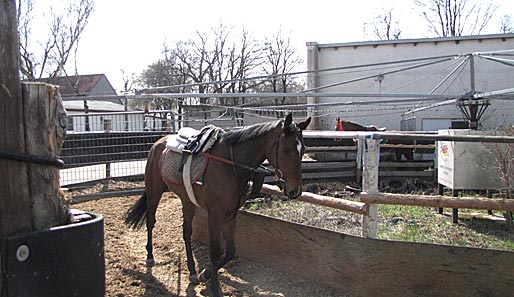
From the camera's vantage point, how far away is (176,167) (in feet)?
15.8

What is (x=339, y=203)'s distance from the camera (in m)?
4.35

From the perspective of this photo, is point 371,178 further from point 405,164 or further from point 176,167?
point 405,164

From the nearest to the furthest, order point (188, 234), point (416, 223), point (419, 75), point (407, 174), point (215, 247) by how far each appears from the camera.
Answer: point (215, 247) < point (188, 234) < point (416, 223) < point (407, 174) < point (419, 75)

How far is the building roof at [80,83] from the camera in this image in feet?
106

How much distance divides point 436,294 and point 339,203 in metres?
1.22

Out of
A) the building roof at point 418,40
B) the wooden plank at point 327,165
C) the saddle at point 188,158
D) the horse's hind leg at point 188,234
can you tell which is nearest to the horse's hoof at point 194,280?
the horse's hind leg at point 188,234

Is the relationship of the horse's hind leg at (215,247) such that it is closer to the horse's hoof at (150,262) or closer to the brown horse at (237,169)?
the brown horse at (237,169)

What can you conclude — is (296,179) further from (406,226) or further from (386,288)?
(406,226)

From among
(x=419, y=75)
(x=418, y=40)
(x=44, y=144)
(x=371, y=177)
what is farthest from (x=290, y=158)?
(x=418, y=40)

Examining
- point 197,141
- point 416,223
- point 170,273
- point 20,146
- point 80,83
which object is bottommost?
point 170,273

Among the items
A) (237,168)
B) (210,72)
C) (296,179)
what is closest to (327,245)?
(296,179)

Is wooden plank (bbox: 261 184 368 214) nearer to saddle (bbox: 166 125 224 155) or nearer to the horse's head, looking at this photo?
the horse's head

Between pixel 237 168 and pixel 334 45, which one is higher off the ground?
pixel 334 45

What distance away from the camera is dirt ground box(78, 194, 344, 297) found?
172 inches
